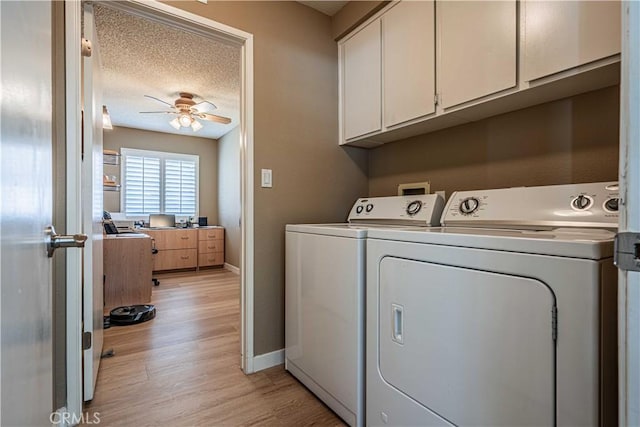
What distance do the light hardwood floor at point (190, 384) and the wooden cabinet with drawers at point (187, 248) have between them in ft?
7.65

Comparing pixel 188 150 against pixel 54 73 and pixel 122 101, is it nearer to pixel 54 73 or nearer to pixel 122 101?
pixel 122 101

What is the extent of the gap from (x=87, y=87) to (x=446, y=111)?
1.79 meters

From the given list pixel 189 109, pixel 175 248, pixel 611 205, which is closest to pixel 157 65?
pixel 189 109

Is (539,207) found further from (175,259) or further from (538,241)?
(175,259)

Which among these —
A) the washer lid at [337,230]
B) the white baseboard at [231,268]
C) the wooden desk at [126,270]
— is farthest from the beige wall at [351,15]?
the white baseboard at [231,268]

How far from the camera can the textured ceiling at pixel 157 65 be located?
235 centimetres

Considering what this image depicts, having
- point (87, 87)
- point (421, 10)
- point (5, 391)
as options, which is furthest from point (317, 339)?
point (421, 10)

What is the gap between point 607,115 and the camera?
127 centimetres

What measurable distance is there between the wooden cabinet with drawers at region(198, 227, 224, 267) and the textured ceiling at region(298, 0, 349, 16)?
4013 millimetres

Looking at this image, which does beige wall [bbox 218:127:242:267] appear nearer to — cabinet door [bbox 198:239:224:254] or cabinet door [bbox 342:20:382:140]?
cabinet door [bbox 198:239:224:254]

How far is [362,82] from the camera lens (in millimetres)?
2037

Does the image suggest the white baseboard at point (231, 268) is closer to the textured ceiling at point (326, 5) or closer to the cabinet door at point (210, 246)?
the cabinet door at point (210, 246)

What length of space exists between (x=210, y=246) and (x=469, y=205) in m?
4.58

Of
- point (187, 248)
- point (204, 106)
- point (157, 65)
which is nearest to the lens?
point (157, 65)
